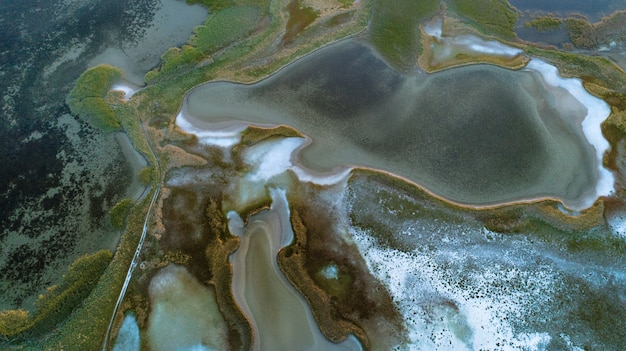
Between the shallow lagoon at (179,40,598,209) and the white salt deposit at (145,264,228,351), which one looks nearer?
the white salt deposit at (145,264,228,351)

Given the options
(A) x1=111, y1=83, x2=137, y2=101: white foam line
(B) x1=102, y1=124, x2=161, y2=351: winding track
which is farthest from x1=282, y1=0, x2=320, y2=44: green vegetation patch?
(B) x1=102, y1=124, x2=161, y2=351: winding track

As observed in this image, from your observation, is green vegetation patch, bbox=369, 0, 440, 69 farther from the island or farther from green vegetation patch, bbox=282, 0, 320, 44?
green vegetation patch, bbox=282, 0, 320, 44

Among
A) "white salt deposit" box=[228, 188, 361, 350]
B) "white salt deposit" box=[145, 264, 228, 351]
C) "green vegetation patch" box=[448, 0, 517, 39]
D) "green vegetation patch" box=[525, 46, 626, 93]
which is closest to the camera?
"white salt deposit" box=[145, 264, 228, 351]

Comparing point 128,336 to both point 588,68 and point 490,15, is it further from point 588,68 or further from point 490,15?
point 588,68

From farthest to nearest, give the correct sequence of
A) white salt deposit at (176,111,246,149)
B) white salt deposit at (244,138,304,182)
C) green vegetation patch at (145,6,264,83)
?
green vegetation patch at (145,6,264,83) → white salt deposit at (176,111,246,149) → white salt deposit at (244,138,304,182)

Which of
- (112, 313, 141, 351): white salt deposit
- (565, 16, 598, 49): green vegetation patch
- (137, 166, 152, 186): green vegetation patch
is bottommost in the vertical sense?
(565, 16, 598, 49): green vegetation patch

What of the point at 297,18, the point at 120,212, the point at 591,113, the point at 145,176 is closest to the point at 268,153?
the point at 145,176

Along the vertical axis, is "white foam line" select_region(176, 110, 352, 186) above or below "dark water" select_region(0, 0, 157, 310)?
below
